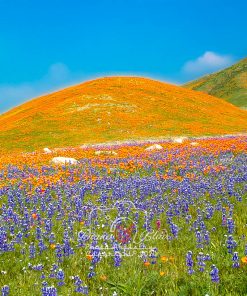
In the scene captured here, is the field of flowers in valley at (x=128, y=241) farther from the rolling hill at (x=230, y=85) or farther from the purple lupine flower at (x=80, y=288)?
the rolling hill at (x=230, y=85)

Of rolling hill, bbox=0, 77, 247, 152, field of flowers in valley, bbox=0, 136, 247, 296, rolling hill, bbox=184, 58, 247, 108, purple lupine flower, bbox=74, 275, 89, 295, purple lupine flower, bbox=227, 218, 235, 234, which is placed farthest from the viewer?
rolling hill, bbox=184, 58, 247, 108

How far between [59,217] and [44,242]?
4.57 ft

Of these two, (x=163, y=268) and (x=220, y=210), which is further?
(x=220, y=210)

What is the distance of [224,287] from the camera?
16.9 ft

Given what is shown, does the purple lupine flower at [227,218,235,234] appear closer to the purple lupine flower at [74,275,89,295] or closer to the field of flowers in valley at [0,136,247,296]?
the field of flowers in valley at [0,136,247,296]

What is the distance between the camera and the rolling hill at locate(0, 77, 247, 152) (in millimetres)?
42062

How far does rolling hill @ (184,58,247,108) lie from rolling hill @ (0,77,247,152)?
4790 cm

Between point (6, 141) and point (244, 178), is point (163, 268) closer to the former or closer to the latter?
point (244, 178)

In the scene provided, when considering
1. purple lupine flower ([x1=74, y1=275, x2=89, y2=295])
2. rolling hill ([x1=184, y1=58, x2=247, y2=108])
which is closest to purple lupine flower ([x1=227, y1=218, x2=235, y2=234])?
purple lupine flower ([x1=74, y1=275, x2=89, y2=295])

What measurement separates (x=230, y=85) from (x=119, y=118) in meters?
84.5

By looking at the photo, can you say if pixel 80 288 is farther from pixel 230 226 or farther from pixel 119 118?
pixel 119 118

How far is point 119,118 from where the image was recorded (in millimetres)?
48906

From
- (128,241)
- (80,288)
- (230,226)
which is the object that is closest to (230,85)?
(230,226)

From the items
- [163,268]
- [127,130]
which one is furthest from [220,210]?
[127,130]
